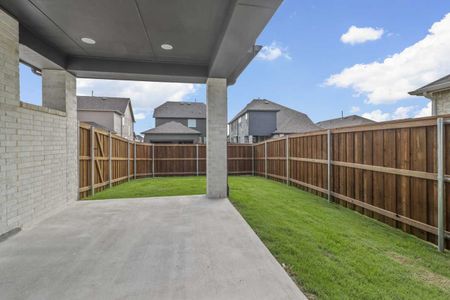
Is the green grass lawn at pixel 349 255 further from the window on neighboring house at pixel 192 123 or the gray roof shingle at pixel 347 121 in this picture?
the gray roof shingle at pixel 347 121

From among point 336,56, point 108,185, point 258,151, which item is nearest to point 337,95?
point 336,56

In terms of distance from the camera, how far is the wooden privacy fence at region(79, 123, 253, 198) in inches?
261

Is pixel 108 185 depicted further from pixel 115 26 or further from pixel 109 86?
pixel 109 86

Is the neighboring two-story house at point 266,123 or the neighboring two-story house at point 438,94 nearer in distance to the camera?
the neighboring two-story house at point 438,94

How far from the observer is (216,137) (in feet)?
20.5

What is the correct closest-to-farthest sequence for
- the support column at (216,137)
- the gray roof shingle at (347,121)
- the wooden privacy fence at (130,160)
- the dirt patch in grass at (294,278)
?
the dirt patch in grass at (294,278) → the support column at (216,137) → the wooden privacy fence at (130,160) → the gray roof shingle at (347,121)

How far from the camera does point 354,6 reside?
7051 mm

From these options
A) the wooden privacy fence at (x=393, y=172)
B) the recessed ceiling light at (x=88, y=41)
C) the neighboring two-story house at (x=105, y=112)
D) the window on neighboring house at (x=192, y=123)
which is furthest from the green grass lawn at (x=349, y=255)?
the window on neighboring house at (x=192, y=123)

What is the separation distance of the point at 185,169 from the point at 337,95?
1642 centimetres

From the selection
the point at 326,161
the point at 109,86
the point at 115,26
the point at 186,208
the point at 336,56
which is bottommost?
the point at 186,208

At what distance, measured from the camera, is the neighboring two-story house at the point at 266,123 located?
22188 millimetres

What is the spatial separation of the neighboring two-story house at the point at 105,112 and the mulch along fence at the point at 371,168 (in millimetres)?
12363

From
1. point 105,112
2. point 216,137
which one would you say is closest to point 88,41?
point 216,137

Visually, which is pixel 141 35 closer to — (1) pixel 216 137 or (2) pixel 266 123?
(1) pixel 216 137
